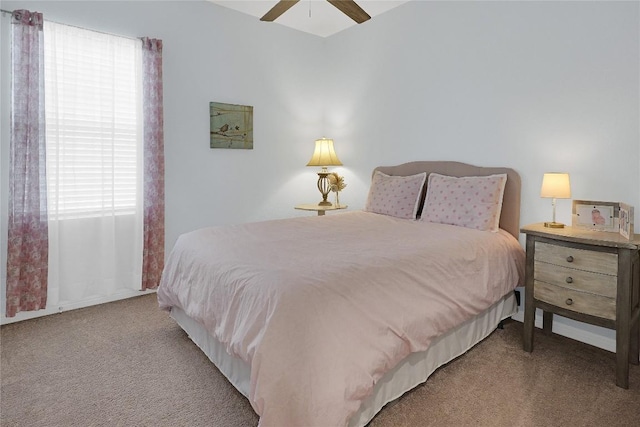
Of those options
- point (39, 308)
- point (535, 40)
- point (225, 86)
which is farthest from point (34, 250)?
point (535, 40)

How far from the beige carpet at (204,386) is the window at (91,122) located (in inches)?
40.7

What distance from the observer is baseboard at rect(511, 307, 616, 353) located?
2355 mm

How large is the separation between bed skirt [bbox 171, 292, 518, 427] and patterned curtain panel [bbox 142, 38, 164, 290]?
0.84m

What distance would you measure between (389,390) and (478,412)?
0.42 metres

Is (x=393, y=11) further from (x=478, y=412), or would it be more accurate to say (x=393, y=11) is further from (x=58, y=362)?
(x=58, y=362)

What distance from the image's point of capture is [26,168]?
261cm

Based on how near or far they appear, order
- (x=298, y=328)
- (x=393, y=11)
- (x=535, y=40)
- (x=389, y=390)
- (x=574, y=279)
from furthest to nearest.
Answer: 1. (x=393, y=11)
2. (x=535, y=40)
3. (x=574, y=279)
4. (x=389, y=390)
5. (x=298, y=328)

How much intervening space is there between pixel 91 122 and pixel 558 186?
3357 millimetres

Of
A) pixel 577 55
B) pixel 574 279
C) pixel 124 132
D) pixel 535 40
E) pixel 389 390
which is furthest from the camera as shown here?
pixel 124 132

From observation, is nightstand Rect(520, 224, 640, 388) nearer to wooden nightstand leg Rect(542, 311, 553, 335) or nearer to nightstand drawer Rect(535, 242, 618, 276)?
nightstand drawer Rect(535, 242, 618, 276)

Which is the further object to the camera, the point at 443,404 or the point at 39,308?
the point at 39,308

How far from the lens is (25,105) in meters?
2.58

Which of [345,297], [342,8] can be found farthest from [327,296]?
[342,8]

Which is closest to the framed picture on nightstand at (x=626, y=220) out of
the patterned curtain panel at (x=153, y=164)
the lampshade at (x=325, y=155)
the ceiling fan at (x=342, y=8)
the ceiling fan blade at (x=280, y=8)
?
the ceiling fan at (x=342, y=8)
